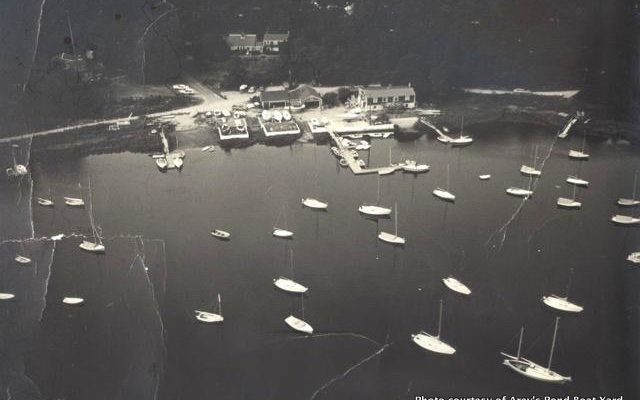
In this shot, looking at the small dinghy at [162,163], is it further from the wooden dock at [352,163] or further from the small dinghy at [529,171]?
the small dinghy at [529,171]

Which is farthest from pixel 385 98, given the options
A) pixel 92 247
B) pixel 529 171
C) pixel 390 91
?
pixel 92 247

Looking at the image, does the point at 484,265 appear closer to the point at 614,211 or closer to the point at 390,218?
the point at 390,218

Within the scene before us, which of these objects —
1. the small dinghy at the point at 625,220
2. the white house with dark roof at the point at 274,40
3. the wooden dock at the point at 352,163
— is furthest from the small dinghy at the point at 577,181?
the white house with dark roof at the point at 274,40

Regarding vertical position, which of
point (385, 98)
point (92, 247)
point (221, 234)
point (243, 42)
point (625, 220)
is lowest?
point (92, 247)

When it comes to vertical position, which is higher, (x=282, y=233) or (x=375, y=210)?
(x=375, y=210)

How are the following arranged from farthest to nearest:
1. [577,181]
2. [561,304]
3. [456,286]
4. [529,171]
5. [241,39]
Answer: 1. [241,39]
2. [529,171]
3. [577,181]
4. [456,286]
5. [561,304]

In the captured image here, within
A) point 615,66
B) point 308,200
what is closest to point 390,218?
point 308,200

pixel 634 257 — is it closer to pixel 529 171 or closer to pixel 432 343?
pixel 529 171
